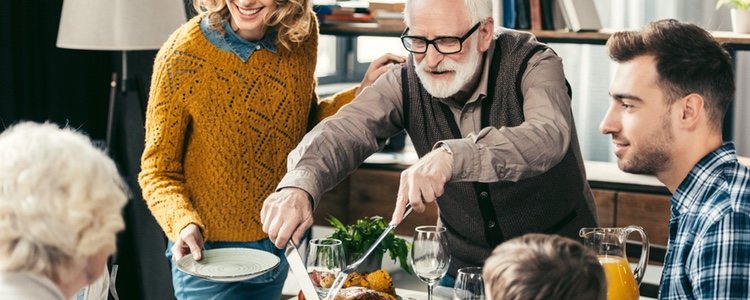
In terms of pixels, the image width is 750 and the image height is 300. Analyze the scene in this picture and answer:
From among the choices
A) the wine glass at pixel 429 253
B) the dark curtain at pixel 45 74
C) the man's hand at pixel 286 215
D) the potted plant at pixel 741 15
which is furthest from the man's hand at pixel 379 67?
the dark curtain at pixel 45 74

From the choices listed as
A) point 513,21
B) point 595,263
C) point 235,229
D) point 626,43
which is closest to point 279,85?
point 235,229

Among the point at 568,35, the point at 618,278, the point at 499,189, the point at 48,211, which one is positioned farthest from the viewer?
the point at 568,35

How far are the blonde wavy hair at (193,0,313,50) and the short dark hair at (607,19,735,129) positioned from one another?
2.82ft

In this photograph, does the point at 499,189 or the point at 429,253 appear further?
the point at 499,189

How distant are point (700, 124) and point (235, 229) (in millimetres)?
1151

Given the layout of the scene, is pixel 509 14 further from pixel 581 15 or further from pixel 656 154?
pixel 656 154

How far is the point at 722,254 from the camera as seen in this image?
170cm

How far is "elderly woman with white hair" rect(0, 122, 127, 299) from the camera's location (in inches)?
51.3

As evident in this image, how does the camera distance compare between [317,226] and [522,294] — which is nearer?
[522,294]

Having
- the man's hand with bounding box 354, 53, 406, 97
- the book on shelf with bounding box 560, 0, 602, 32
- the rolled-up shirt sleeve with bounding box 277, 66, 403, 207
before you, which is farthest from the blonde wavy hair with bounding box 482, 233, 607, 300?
the book on shelf with bounding box 560, 0, 602, 32

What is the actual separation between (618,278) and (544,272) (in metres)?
0.63

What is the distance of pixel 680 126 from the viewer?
75.8 inches

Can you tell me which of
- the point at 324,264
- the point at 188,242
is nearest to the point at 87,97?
the point at 188,242

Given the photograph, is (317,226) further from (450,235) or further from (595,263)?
(595,263)
